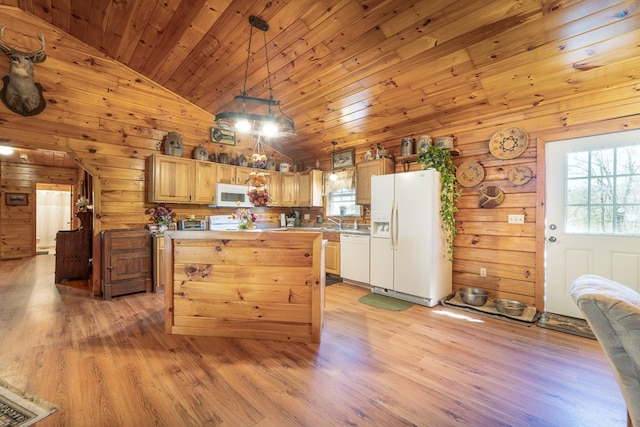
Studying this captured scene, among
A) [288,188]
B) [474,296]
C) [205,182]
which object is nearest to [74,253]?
[205,182]

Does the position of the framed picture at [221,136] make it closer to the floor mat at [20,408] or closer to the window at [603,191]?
the floor mat at [20,408]

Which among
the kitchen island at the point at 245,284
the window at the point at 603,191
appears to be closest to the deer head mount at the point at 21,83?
the kitchen island at the point at 245,284

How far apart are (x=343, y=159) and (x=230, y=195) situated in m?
2.16

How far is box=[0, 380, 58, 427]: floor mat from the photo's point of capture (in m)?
1.55

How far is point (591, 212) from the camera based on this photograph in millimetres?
2955

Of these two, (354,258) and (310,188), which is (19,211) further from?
(354,258)

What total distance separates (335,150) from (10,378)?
481cm

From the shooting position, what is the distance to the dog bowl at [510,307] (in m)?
3.07

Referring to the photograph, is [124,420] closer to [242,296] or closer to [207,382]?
[207,382]

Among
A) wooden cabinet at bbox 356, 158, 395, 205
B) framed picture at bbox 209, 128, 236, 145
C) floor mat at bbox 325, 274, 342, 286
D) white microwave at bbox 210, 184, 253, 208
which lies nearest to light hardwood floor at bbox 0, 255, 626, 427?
floor mat at bbox 325, 274, 342, 286

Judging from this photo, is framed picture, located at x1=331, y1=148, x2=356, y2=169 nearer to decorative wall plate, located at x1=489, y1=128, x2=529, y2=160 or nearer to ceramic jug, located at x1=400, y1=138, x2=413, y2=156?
ceramic jug, located at x1=400, y1=138, x2=413, y2=156

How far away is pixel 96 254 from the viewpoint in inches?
156

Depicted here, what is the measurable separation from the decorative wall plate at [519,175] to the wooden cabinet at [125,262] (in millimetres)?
4963

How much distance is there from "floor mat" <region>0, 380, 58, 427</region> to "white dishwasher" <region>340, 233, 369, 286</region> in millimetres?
3478
